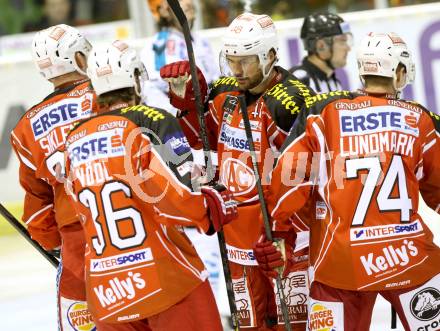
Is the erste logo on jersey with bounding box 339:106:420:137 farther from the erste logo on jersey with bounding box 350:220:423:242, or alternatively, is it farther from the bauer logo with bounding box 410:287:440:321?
the bauer logo with bounding box 410:287:440:321

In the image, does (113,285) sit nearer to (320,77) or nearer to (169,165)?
(169,165)

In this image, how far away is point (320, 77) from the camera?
6461 mm

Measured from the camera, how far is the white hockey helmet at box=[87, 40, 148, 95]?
3902 millimetres

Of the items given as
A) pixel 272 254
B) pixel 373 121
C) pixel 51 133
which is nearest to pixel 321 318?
pixel 272 254

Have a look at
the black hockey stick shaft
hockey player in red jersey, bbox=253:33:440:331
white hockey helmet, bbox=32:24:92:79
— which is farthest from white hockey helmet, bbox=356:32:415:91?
white hockey helmet, bbox=32:24:92:79

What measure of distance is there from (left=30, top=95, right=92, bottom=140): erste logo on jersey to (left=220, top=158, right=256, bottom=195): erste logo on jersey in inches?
22.6

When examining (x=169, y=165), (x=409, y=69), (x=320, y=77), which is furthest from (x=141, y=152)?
(x=320, y=77)

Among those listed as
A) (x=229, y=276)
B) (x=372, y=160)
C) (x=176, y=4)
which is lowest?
(x=229, y=276)

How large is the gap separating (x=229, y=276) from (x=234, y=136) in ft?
1.84

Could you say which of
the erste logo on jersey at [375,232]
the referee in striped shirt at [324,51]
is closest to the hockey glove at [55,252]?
the erste logo on jersey at [375,232]

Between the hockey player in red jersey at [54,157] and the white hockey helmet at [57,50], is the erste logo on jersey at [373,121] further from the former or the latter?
the white hockey helmet at [57,50]

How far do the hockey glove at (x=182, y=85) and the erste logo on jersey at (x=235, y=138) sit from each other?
19 cm

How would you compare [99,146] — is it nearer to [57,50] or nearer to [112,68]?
[112,68]

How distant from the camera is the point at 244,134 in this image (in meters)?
4.36
